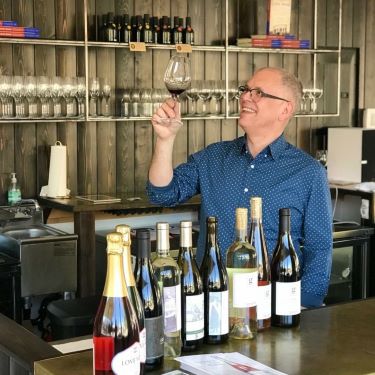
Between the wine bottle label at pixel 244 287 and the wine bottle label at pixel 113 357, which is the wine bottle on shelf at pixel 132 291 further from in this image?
the wine bottle label at pixel 244 287

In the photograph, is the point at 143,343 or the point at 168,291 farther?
the point at 168,291

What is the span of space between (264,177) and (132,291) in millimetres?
1325

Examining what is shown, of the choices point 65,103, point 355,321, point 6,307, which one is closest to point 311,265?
point 355,321

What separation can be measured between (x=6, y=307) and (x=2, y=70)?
1501mm

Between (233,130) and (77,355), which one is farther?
(233,130)

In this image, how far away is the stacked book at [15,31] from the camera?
4566 mm

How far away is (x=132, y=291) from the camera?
1.64 metres

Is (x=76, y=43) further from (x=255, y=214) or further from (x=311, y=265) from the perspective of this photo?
(x=255, y=214)

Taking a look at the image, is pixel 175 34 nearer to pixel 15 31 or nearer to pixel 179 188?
pixel 15 31

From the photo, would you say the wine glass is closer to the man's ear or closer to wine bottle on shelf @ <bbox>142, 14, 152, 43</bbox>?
the man's ear

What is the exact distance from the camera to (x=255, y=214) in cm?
203

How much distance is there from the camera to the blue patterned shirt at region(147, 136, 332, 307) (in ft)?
8.81

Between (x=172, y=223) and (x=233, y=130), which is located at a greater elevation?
(x=233, y=130)

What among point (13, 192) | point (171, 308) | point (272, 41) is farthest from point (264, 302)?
point (272, 41)
